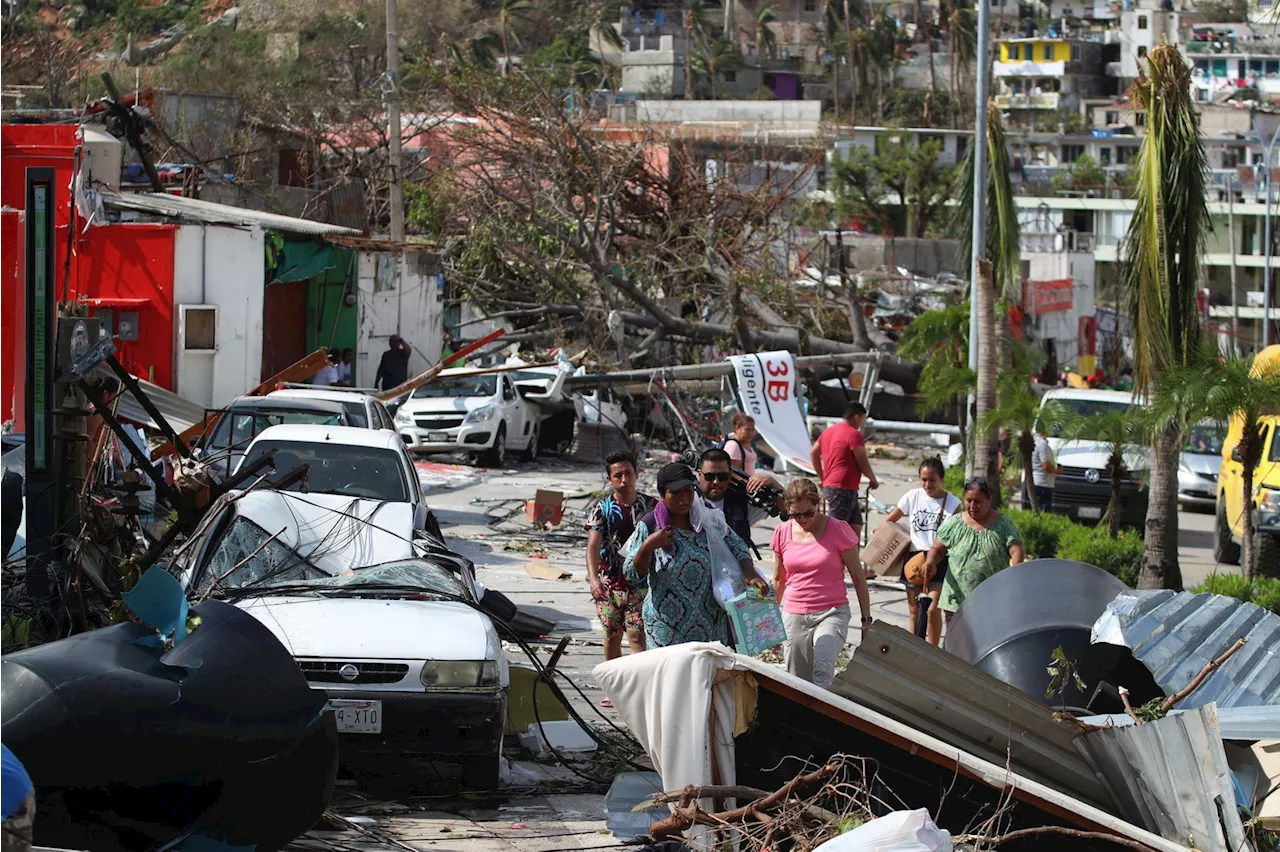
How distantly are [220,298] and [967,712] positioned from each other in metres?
18.4

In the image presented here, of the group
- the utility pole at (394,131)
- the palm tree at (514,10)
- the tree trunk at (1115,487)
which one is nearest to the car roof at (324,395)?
the tree trunk at (1115,487)

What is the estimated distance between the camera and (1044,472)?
21.5 metres

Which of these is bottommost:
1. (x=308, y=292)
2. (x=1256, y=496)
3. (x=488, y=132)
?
(x=1256, y=496)

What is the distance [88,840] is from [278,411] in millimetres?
9745

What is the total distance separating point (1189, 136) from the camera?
14.2 meters

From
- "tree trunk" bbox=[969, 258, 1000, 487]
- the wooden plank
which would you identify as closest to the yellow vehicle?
"tree trunk" bbox=[969, 258, 1000, 487]

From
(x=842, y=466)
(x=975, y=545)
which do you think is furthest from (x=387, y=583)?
(x=842, y=466)

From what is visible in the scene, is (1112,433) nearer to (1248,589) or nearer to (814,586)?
(1248,589)

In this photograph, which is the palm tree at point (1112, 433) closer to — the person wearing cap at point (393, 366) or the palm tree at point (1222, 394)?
the palm tree at point (1222, 394)

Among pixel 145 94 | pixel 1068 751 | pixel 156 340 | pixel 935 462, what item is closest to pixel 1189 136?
pixel 935 462

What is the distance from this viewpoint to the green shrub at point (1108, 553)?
15562mm

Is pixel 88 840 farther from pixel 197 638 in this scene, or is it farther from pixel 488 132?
pixel 488 132

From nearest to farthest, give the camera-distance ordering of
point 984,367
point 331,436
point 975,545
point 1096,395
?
point 975,545 → point 331,436 → point 984,367 → point 1096,395

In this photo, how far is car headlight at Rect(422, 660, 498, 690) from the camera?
717 centimetres
